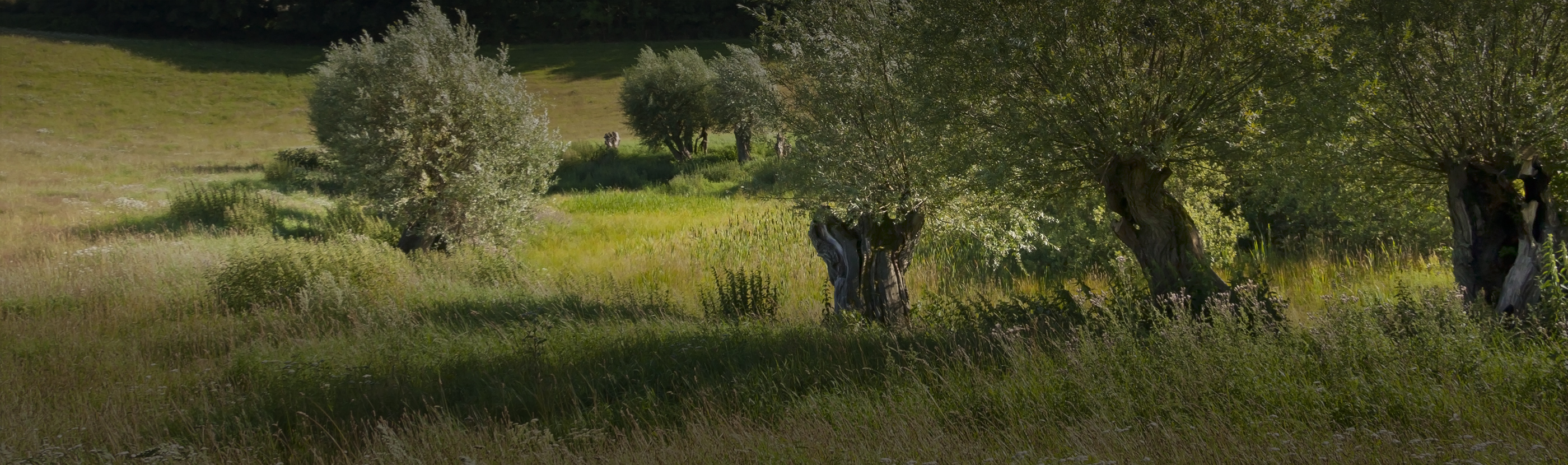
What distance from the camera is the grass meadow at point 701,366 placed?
13.4ft

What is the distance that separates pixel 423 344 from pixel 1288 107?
6.92 meters

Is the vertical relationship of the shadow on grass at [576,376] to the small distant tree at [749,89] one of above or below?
below

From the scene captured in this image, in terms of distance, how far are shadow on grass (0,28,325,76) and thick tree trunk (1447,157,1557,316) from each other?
201ft

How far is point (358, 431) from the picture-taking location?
17.7ft

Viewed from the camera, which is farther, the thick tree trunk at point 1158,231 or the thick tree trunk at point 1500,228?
the thick tree trunk at point 1158,231

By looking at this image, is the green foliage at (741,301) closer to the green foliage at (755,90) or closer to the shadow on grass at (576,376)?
the shadow on grass at (576,376)

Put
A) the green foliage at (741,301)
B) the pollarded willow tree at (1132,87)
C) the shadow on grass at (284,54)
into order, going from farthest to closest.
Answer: the shadow on grass at (284,54) → the green foliage at (741,301) → the pollarded willow tree at (1132,87)

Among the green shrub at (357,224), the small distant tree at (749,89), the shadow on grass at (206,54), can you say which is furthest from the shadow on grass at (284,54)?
the green shrub at (357,224)

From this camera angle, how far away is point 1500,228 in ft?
20.3

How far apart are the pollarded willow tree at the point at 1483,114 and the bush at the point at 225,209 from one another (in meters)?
18.1

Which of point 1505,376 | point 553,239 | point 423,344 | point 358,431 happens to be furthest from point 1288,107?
point 553,239

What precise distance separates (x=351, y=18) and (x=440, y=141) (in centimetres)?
5716

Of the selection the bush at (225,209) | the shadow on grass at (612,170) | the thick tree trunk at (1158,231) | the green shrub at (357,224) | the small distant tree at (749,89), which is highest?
the small distant tree at (749,89)

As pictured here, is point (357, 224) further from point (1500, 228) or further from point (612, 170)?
point (1500, 228)
